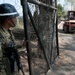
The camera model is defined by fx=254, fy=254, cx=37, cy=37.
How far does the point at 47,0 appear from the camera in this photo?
732 cm

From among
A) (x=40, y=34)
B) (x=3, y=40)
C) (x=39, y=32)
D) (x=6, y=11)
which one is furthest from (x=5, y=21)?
(x=40, y=34)

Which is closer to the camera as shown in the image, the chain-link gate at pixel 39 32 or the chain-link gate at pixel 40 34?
the chain-link gate at pixel 39 32

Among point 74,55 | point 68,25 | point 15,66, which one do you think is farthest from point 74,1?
point 15,66

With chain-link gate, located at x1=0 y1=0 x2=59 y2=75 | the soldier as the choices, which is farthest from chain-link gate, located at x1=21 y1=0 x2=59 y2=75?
the soldier

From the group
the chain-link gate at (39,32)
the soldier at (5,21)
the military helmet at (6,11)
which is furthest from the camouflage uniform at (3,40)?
the chain-link gate at (39,32)

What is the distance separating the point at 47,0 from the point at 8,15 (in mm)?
4450

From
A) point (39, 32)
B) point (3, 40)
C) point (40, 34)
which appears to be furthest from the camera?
point (40, 34)

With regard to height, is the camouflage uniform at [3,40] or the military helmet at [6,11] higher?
the military helmet at [6,11]

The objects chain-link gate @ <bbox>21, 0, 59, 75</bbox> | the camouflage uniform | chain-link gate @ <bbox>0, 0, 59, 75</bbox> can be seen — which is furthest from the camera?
chain-link gate @ <bbox>21, 0, 59, 75</bbox>

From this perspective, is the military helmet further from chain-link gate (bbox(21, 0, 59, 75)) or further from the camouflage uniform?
chain-link gate (bbox(21, 0, 59, 75))

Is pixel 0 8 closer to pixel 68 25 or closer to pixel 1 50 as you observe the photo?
pixel 1 50

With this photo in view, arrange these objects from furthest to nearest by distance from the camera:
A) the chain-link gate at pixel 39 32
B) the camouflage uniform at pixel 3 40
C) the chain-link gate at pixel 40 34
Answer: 1. the chain-link gate at pixel 40 34
2. the chain-link gate at pixel 39 32
3. the camouflage uniform at pixel 3 40

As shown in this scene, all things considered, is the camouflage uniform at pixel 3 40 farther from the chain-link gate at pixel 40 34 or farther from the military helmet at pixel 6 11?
the chain-link gate at pixel 40 34

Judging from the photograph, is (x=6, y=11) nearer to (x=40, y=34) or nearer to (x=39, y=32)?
(x=39, y=32)
